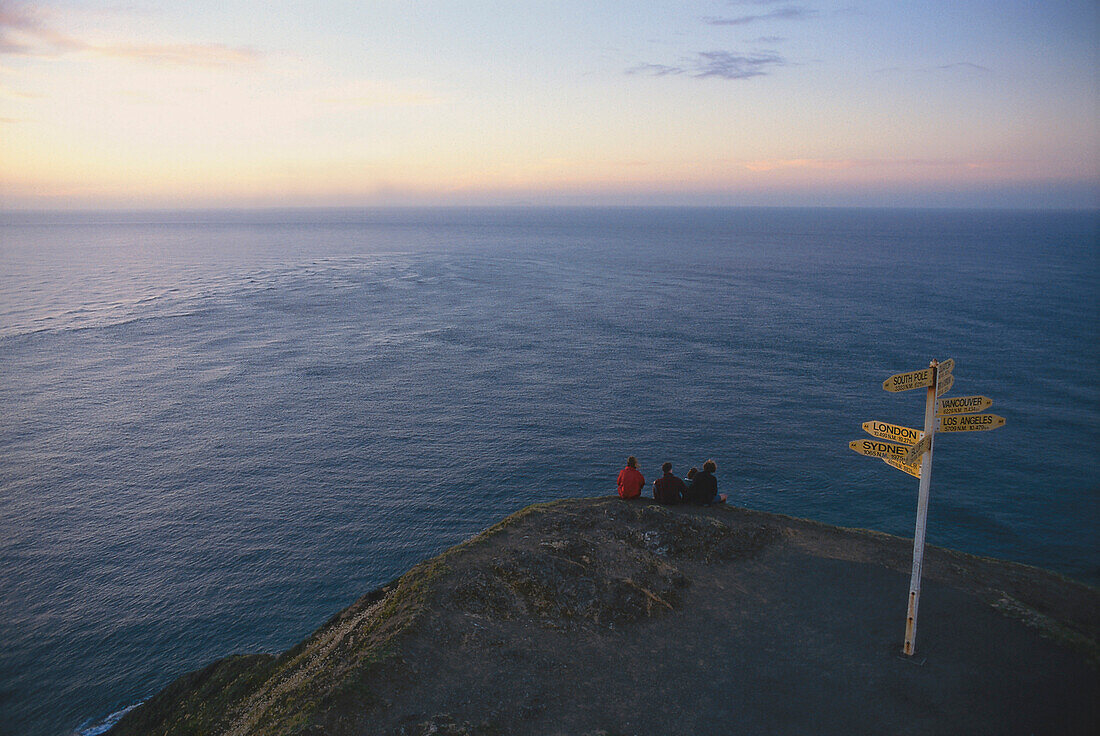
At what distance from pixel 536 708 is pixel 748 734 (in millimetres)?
4035

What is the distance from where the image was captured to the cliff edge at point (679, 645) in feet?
40.1

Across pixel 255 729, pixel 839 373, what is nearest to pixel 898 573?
pixel 255 729

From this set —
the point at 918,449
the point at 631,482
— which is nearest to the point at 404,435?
the point at 631,482

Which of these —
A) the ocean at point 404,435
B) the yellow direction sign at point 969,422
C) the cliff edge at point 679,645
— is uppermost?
the yellow direction sign at point 969,422

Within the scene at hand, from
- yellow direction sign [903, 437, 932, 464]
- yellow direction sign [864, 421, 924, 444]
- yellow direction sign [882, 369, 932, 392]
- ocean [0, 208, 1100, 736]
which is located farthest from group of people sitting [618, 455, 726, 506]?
ocean [0, 208, 1100, 736]

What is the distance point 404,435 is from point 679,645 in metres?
31.8

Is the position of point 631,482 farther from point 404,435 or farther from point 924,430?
point 404,435

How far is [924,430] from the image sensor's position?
1280 cm

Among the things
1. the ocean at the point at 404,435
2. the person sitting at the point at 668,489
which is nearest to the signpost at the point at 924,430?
the person sitting at the point at 668,489

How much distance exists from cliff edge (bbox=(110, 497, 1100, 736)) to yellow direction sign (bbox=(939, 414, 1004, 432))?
16.2 ft

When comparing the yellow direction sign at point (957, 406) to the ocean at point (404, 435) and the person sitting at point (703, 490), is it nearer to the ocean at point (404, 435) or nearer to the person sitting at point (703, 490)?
the person sitting at point (703, 490)

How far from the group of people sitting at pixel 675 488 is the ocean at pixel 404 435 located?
45.7 feet

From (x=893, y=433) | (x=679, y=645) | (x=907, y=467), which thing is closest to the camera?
(x=907, y=467)

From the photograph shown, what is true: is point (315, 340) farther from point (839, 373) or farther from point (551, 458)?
point (839, 373)
